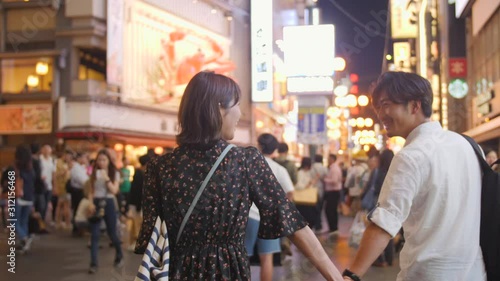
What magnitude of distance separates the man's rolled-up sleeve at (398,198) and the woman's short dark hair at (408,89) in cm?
32

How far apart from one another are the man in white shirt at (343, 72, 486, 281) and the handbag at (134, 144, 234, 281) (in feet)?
2.42

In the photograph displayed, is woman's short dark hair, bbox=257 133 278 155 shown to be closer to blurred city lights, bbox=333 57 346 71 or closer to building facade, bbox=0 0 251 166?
building facade, bbox=0 0 251 166

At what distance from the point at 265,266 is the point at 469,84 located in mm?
20799

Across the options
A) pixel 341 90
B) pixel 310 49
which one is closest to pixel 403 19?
pixel 341 90

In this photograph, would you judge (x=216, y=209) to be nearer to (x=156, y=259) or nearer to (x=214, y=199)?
(x=214, y=199)

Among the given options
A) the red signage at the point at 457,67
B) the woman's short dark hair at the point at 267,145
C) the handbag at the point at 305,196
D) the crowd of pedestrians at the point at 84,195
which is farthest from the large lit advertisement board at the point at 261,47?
the woman's short dark hair at the point at 267,145

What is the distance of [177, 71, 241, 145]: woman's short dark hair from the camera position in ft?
9.18

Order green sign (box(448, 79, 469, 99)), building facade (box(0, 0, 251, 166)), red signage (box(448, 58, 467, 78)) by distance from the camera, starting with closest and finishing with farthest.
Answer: building facade (box(0, 0, 251, 166)), green sign (box(448, 79, 469, 99)), red signage (box(448, 58, 467, 78))

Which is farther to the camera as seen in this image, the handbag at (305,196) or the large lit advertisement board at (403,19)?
the large lit advertisement board at (403,19)

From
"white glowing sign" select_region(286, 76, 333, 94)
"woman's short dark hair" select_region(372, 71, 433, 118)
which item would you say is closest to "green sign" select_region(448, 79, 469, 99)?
"white glowing sign" select_region(286, 76, 333, 94)

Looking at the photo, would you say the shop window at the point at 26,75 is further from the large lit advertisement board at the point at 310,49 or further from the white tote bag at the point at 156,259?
the white tote bag at the point at 156,259

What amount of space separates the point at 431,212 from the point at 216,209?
3.10 feet

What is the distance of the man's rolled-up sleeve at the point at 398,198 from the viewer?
8.96 ft

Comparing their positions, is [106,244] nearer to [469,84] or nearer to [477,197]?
[477,197]
